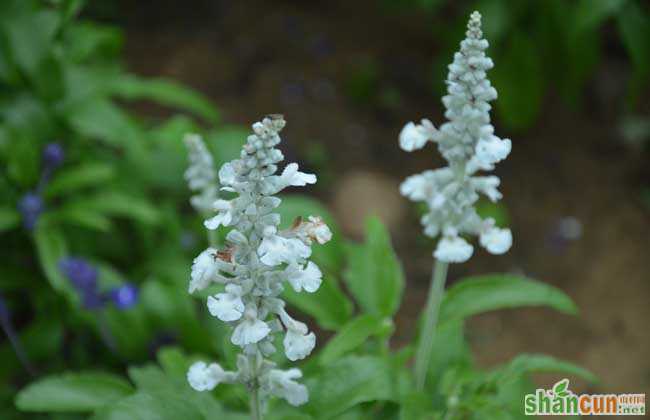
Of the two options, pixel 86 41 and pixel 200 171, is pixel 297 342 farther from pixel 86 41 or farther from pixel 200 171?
pixel 86 41

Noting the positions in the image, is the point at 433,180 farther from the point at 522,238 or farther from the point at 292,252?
the point at 522,238

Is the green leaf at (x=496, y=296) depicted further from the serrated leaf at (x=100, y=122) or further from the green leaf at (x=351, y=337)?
the serrated leaf at (x=100, y=122)

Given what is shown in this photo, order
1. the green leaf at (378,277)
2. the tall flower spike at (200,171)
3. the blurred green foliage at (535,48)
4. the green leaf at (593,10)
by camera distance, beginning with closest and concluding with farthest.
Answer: the tall flower spike at (200,171) → the green leaf at (378,277) → the green leaf at (593,10) → the blurred green foliage at (535,48)

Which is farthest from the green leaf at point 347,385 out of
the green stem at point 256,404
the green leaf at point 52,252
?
the green leaf at point 52,252

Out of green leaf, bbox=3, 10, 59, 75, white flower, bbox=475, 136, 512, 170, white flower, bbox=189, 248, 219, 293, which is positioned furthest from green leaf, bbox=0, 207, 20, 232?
white flower, bbox=475, 136, 512, 170

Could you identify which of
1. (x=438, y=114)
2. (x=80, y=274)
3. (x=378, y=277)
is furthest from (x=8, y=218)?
(x=438, y=114)

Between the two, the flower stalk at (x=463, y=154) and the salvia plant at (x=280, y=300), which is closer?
the salvia plant at (x=280, y=300)

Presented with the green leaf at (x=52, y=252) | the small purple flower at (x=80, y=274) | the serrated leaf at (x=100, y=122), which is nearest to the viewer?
the small purple flower at (x=80, y=274)

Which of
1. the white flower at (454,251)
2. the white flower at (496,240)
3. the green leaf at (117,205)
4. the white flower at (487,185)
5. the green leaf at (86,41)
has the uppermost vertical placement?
the green leaf at (86,41)
